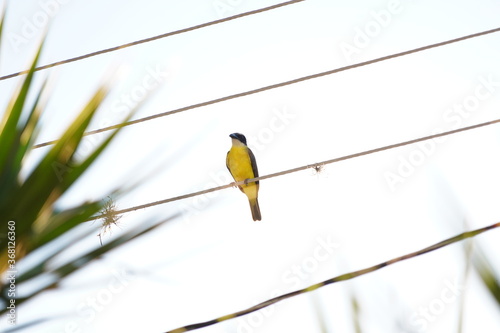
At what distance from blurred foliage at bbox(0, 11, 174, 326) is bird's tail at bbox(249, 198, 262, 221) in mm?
6736

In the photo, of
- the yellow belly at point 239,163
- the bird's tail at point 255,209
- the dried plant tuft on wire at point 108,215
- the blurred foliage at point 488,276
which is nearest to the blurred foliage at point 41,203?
the dried plant tuft on wire at point 108,215

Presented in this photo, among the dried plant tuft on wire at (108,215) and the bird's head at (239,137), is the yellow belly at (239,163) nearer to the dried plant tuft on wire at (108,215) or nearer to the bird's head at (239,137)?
the bird's head at (239,137)

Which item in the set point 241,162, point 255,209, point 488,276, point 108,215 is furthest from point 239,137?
point 488,276

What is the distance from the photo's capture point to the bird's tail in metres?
8.41

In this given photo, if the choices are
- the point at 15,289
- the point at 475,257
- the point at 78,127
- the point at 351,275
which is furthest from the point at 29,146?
the point at 475,257

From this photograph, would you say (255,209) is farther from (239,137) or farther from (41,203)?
(41,203)

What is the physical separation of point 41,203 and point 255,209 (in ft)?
22.6

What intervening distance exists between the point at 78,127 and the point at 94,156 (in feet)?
0.31

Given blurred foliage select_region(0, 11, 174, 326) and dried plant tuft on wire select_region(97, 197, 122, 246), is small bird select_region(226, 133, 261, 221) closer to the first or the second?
dried plant tuft on wire select_region(97, 197, 122, 246)

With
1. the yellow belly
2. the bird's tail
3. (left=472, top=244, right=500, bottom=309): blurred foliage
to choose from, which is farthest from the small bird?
(left=472, top=244, right=500, bottom=309): blurred foliage

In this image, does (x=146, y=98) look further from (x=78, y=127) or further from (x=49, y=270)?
(x=49, y=270)

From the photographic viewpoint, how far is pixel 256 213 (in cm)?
844

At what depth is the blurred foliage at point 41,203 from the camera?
150cm

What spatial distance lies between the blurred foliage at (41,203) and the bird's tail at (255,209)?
6736 mm
